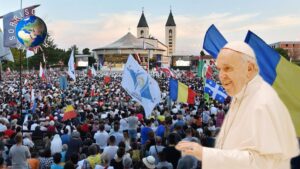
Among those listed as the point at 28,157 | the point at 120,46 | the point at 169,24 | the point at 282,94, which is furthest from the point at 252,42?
the point at 169,24

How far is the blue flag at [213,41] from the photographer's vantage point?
23.9 feet

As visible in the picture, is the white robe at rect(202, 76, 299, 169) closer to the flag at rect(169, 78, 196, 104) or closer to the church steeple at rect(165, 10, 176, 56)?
the flag at rect(169, 78, 196, 104)

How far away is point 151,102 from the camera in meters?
9.81

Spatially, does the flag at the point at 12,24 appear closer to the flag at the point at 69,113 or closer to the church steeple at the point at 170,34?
the flag at the point at 69,113

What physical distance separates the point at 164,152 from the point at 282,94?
2.43 metres

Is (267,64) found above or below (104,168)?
above

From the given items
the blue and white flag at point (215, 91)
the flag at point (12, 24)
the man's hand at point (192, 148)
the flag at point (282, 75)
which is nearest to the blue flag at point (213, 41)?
the flag at point (282, 75)

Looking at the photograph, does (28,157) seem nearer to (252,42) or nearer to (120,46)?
(252,42)

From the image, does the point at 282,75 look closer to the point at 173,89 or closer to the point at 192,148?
the point at 192,148

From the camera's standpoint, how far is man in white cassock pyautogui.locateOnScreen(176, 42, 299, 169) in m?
1.52

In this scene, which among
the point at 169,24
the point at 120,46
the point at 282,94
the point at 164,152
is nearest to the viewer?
the point at 282,94

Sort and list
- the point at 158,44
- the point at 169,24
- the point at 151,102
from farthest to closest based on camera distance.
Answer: the point at 169,24
the point at 158,44
the point at 151,102

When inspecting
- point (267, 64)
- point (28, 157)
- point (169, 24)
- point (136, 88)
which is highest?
point (169, 24)

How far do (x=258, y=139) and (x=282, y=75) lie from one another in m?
3.37
